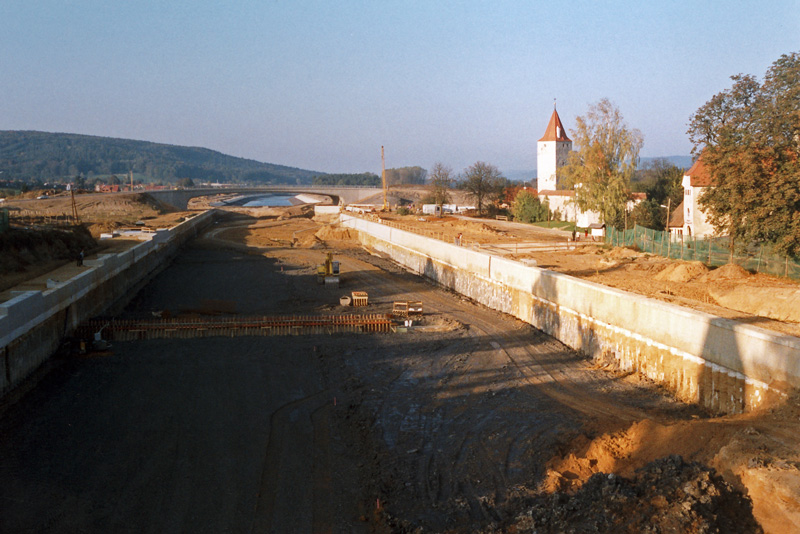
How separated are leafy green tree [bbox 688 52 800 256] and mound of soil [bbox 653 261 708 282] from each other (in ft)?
6.36

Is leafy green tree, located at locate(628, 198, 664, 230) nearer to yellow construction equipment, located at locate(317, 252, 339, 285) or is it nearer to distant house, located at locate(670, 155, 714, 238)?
distant house, located at locate(670, 155, 714, 238)

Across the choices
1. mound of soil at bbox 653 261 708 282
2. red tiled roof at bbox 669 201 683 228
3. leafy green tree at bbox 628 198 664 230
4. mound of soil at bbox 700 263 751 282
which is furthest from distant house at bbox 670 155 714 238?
mound of soil at bbox 700 263 751 282

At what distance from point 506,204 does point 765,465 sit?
A: 236ft

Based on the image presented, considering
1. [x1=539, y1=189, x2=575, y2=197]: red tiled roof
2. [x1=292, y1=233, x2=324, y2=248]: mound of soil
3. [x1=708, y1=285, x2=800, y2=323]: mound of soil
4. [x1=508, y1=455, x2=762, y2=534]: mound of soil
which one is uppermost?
[x1=539, y1=189, x2=575, y2=197]: red tiled roof

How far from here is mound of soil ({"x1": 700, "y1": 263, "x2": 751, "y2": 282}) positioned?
24031 mm

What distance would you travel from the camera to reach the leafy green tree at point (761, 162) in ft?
76.0

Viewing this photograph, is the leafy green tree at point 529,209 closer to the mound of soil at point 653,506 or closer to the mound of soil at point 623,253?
the mound of soil at point 623,253

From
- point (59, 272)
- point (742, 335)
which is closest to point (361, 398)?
point (742, 335)

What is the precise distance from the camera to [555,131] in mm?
87000

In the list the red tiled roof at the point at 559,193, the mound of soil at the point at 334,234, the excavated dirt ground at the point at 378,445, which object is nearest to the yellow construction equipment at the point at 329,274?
the excavated dirt ground at the point at 378,445

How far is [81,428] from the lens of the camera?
14367mm

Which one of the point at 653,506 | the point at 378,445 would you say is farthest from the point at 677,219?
the point at 653,506

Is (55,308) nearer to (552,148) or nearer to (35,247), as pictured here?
(35,247)

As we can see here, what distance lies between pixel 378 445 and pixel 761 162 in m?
19.5
